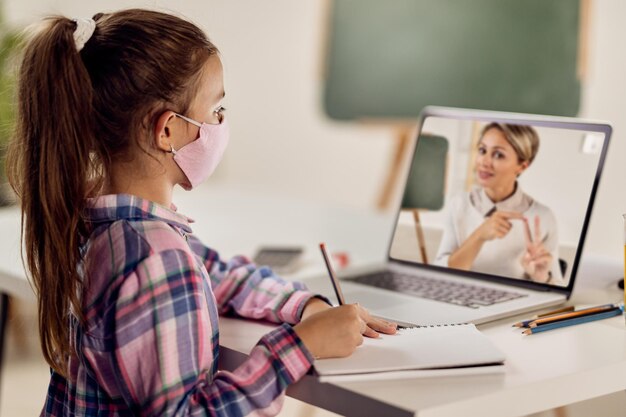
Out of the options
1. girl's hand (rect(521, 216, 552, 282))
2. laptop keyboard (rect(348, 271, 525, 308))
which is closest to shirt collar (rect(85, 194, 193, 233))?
laptop keyboard (rect(348, 271, 525, 308))

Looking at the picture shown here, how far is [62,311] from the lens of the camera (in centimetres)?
102

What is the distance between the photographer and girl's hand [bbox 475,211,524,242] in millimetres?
1303

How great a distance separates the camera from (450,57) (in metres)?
3.72

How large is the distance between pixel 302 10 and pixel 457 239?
11.8ft

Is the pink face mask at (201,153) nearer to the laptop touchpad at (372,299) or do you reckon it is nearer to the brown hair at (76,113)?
the brown hair at (76,113)

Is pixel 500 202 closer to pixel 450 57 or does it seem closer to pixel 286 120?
pixel 450 57

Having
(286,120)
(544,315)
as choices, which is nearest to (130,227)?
(544,315)

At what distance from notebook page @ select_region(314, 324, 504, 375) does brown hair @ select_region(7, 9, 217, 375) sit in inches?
11.8

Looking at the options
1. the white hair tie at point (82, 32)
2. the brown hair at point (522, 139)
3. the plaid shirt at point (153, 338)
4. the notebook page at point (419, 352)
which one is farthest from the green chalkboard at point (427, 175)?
the white hair tie at point (82, 32)

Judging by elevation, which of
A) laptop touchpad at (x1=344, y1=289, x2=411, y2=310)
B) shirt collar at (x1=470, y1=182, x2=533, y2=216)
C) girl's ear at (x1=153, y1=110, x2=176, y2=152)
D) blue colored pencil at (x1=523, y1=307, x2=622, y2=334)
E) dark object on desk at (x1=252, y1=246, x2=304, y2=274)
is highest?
girl's ear at (x1=153, y1=110, x2=176, y2=152)

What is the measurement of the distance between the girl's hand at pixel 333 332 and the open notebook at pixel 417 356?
0.03 feet

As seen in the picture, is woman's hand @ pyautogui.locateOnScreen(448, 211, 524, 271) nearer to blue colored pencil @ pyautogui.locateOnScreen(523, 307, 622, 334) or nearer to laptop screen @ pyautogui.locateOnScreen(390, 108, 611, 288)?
laptop screen @ pyautogui.locateOnScreen(390, 108, 611, 288)

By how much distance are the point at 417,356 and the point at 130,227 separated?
1.11ft

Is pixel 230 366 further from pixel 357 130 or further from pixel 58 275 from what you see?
pixel 357 130
